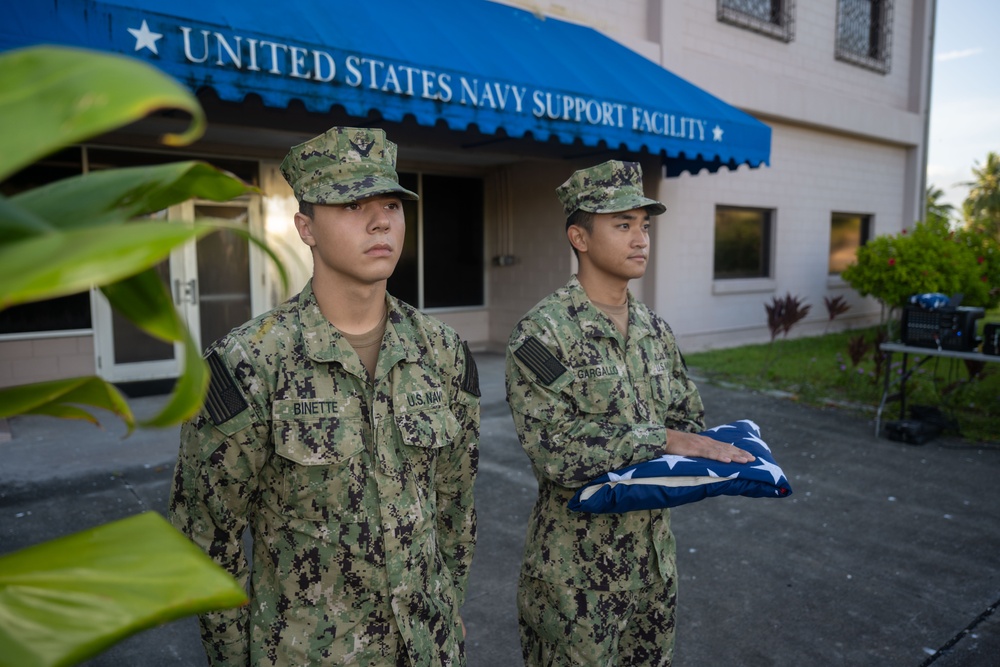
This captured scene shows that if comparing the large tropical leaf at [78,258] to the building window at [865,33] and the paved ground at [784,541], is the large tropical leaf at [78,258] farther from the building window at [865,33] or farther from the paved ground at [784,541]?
the building window at [865,33]

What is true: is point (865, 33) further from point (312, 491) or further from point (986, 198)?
point (986, 198)

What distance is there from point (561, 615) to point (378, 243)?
1.34 meters

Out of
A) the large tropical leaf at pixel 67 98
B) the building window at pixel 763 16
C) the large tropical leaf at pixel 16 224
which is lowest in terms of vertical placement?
the large tropical leaf at pixel 16 224

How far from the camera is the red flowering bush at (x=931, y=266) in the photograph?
10.8 m

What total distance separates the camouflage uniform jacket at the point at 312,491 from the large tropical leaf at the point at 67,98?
1.37 m

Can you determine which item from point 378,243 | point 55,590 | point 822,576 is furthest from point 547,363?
point 822,576

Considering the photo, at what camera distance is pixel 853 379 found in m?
8.65

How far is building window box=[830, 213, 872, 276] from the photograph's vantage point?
13512 mm

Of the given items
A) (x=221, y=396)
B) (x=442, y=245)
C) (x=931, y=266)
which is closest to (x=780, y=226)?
(x=931, y=266)

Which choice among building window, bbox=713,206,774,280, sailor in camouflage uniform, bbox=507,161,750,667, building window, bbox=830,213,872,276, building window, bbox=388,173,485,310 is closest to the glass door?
building window, bbox=388,173,485,310

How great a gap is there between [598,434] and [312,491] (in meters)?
0.91

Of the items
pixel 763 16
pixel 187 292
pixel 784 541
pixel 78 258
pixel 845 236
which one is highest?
pixel 763 16

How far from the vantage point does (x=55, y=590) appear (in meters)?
0.46

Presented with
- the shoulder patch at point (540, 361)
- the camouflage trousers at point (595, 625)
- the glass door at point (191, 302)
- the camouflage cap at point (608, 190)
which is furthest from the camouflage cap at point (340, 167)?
the glass door at point (191, 302)
